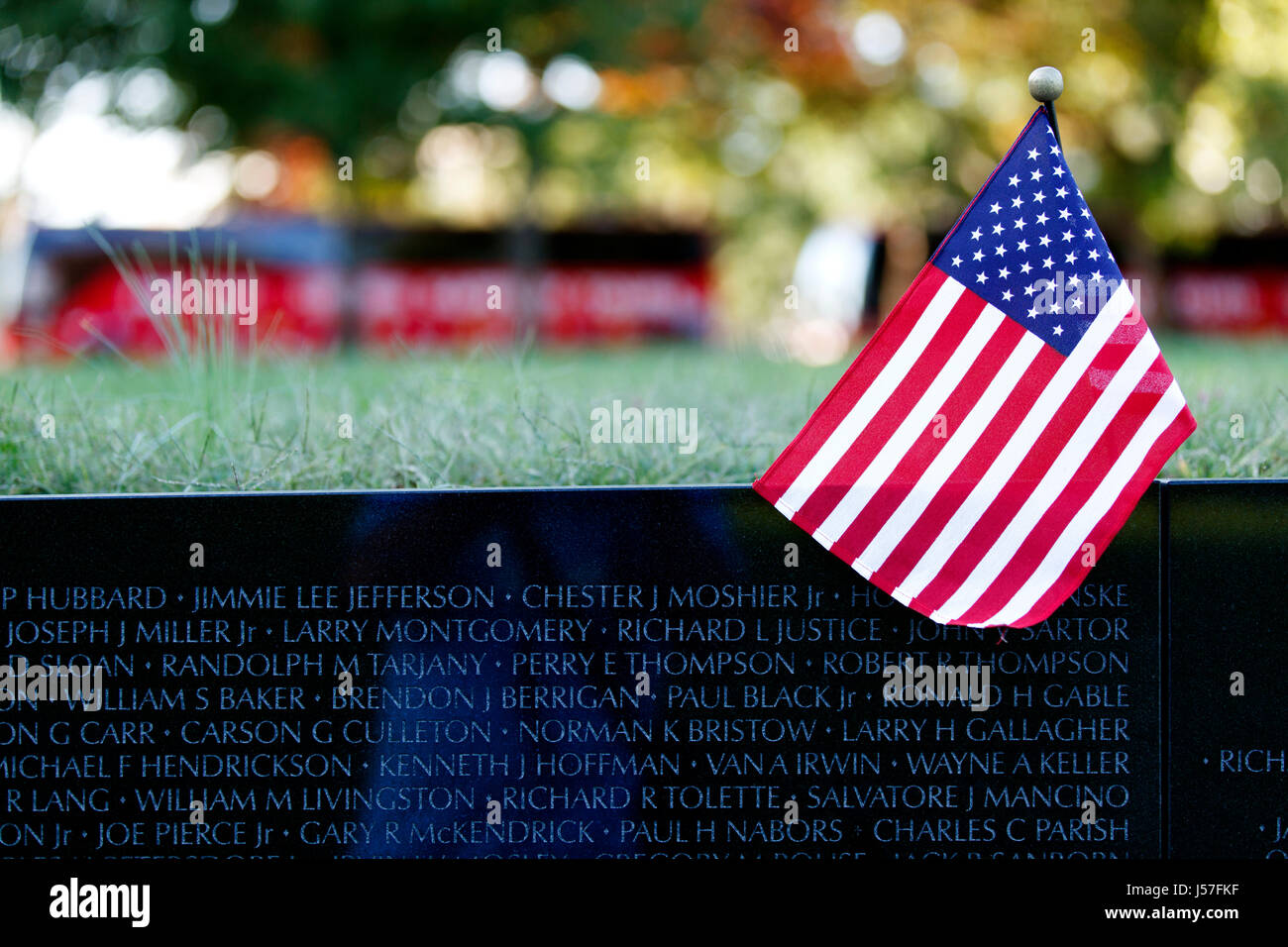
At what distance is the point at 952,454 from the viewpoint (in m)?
2.98

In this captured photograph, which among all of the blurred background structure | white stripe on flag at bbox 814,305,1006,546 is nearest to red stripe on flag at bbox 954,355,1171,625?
white stripe on flag at bbox 814,305,1006,546

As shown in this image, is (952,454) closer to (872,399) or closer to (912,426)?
(912,426)

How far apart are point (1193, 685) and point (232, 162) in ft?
43.5

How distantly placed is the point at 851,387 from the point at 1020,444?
1.39ft

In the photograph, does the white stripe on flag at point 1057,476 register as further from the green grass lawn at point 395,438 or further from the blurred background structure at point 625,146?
the blurred background structure at point 625,146

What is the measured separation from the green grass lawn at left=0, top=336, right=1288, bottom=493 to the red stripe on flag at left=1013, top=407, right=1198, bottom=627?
492mm

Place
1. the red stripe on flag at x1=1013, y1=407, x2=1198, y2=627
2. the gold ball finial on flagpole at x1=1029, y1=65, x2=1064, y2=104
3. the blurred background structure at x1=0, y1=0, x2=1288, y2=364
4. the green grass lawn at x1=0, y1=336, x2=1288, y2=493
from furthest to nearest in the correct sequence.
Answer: the blurred background structure at x1=0, y1=0, x2=1288, y2=364, the green grass lawn at x1=0, y1=336, x2=1288, y2=493, the gold ball finial on flagpole at x1=1029, y1=65, x2=1064, y2=104, the red stripe on flag at x1=1013, y1=407, x2=1198, y2=627

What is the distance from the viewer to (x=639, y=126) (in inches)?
652

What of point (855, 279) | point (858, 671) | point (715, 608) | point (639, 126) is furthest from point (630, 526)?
point (855, 279)

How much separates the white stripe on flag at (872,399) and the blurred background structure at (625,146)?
4.97m

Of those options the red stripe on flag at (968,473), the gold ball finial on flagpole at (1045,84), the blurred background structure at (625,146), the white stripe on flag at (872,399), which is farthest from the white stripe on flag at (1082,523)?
the blurred background structure at (625,146)

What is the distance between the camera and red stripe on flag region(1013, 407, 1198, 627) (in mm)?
2900

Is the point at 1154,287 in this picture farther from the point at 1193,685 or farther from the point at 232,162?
the point at 1193,685

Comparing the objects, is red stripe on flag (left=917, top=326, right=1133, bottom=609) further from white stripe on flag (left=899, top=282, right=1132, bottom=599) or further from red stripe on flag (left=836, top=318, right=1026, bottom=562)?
red stripe on flag (left=836, top=318, right=1026, bottom=562)
